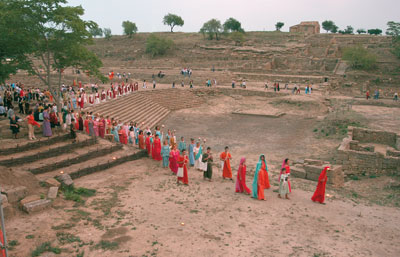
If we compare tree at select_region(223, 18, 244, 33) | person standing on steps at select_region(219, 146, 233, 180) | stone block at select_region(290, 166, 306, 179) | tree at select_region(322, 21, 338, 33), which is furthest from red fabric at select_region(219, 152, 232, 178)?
tree at select_region(322, 21, 338, 33)

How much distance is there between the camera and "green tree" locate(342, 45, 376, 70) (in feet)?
140

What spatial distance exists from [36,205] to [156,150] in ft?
22.3

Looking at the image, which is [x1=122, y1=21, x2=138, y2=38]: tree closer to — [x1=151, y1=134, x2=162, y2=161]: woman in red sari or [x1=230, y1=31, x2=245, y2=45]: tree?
[x1=230, y1=31, x2=245, y2=45]: tree

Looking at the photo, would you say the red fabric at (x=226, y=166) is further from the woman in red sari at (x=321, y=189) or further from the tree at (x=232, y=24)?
the tree at (x=232, y=24)

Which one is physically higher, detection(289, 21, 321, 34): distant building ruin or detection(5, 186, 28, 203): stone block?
detection(289, 21, 321, 34): distant building ruin

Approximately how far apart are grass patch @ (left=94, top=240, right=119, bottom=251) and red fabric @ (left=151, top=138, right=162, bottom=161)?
7674 millimetres

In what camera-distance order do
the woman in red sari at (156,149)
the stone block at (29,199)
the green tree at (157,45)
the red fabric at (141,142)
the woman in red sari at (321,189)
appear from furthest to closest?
the green tree at (157,45)
the red fabric at (141,142)
the woman in red sari at (156,149)
the woman in red sari at (321,189)
the stone block at (29,199)

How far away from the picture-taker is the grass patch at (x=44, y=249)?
6910mm

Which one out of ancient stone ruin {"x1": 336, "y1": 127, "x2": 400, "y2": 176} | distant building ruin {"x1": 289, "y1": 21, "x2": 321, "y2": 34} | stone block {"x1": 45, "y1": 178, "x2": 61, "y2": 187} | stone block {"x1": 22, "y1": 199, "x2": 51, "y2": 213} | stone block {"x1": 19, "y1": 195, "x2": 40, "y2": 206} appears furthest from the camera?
distant building ruin {"x1": 289, "y1": 21, "x2": 321, "y2": 34}

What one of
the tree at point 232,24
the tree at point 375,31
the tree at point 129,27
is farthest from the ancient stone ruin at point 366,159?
the tree at point 129,27

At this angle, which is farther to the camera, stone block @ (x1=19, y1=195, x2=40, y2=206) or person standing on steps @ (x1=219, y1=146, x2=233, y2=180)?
person standing on steps @ (x1=219, y1=146, x2=233, y2=180)

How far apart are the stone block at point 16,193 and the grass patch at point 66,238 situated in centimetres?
228

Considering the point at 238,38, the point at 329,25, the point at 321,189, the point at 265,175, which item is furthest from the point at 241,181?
the point at 329,25

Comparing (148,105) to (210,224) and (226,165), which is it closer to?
(226,165)
